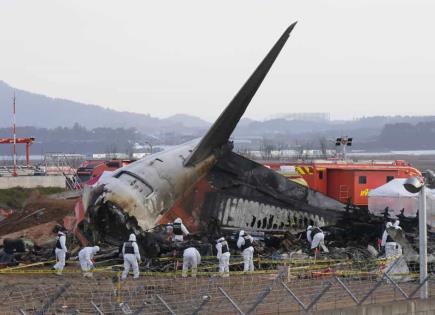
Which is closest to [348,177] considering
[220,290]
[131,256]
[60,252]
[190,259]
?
[190,259]

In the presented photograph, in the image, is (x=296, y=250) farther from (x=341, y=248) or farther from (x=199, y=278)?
(x=199, y=278)

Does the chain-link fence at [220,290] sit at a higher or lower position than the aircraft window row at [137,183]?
lower

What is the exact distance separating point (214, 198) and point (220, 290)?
15.7 m

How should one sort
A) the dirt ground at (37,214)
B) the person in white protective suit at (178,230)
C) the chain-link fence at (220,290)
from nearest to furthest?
the chain-link fence at (220,290) → the person in white protective suit at (178,230) → the dirt ground at (37,214)

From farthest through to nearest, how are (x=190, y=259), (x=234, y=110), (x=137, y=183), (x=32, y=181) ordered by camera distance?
1. (x=32, y=181)
2. (x=234, y=110)
3. (x=137, y=183)
4. (x=190, y=259)

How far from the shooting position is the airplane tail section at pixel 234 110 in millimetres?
32906

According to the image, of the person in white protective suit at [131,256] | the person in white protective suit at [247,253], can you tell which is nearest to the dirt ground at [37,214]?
the person in white protective suit at [247,253]

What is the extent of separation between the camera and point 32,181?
213ft

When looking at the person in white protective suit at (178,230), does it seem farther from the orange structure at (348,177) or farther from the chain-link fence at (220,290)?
the orange structure at (348,177)

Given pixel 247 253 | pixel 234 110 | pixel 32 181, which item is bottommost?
Answer: pixel 32 181

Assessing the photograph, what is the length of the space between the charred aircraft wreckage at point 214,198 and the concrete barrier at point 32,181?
3037 centimetres

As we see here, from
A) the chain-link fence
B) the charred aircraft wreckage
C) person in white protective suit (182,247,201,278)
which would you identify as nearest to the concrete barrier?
the charred aircraft wreckage

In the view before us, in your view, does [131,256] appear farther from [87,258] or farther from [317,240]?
[317,240]

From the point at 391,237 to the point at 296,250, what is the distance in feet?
11.3
